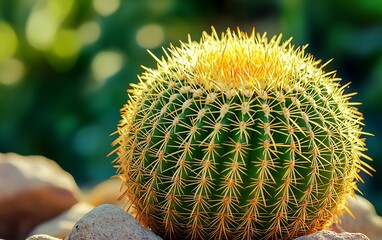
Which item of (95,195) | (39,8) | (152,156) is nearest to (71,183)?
(95,195)

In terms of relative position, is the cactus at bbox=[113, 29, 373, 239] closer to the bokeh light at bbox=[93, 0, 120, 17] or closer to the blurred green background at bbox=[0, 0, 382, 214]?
the blurred green background at bbox=[0, 0, 382, 214]

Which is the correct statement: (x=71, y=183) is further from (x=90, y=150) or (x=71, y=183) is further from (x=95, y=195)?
(x=90, y=150)

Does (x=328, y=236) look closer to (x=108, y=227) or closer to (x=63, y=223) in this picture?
(x=108, y=227)

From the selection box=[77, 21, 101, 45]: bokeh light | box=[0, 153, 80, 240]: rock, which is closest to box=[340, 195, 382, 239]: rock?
box=[0, 153, 80, 240]: rock

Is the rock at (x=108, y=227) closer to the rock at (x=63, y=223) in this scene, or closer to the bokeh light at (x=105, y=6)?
the rock at (x=63, y=223)

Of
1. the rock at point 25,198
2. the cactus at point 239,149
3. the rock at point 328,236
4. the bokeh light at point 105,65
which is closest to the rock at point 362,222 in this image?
the cactus at point 239,149

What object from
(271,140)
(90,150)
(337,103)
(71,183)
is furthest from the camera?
(90,150)
